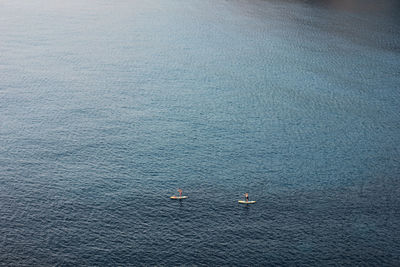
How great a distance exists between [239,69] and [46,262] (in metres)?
103

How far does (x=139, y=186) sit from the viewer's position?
11194cm

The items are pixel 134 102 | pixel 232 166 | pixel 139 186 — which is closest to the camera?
pixel 139 186

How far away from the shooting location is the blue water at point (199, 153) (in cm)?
9450

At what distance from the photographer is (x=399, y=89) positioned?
525 feet

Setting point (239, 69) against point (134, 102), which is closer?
point (134, 102)

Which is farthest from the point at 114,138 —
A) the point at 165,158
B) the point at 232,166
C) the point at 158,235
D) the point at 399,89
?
the point at 399,89

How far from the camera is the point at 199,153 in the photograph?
12531cm

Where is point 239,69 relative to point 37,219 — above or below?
above

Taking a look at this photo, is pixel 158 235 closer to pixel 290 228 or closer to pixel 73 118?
pixel 290 228

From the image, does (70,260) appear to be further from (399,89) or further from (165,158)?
(399,89)

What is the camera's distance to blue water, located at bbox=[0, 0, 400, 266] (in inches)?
3720

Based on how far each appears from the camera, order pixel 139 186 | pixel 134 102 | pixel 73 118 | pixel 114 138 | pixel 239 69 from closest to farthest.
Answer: pixel 139 186, pixel 114 138, pixel 73 118, pixel 134 102, pixel 239 69

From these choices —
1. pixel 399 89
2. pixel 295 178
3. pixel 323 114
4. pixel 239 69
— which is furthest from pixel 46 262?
pixel 399 89

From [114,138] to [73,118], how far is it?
16804 mm
